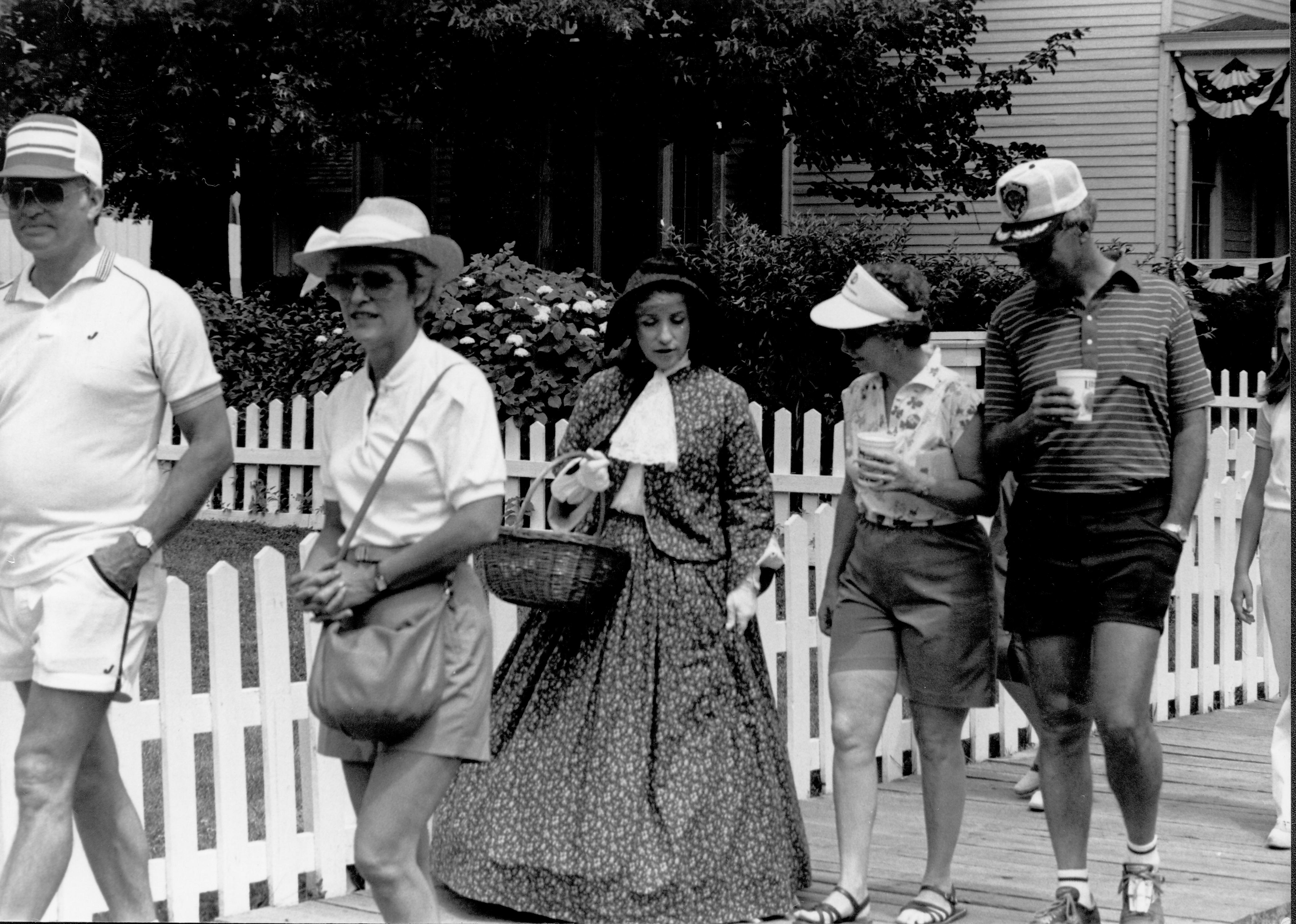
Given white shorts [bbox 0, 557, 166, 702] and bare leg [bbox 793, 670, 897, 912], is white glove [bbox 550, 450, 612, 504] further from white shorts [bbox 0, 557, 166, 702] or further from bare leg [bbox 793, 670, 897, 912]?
white shorts [bbox 0, 557, 166, 702]

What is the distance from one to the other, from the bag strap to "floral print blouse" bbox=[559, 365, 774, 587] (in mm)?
1443

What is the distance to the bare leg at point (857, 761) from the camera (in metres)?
4.90

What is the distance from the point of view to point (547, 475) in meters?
5.17

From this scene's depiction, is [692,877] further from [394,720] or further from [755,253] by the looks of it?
[755,253]

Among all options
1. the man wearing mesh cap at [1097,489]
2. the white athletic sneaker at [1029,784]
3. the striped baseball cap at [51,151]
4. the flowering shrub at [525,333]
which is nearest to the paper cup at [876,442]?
the man wearing mesh cap at [1097,489]

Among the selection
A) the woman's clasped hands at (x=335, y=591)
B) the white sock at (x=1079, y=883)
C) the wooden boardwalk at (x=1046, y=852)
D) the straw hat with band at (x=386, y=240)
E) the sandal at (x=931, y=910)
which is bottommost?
the wooden boardwalk at (x=1046, y=852)

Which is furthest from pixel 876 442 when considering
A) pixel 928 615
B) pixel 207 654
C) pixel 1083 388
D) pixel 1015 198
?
pixel 207 654

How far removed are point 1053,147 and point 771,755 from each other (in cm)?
1567

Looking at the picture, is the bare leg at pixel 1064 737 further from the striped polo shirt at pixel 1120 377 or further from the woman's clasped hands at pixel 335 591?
the woman's clasped hands at pixel 335 591

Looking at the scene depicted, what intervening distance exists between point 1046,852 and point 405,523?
10.0 feet

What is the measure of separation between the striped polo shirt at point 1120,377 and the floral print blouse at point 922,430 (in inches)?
9.9

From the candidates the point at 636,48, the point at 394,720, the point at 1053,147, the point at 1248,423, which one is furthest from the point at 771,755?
the point at 1053,147

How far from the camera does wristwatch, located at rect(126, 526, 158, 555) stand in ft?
12.6

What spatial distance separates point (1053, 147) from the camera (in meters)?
19.5
